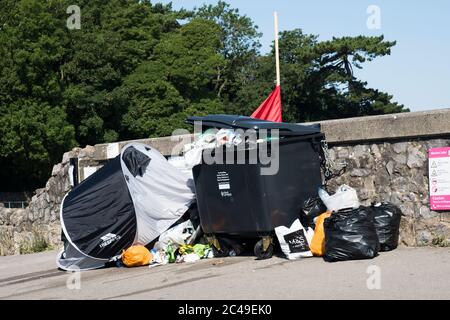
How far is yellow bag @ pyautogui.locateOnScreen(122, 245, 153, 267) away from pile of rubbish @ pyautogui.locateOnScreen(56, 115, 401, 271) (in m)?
0.01

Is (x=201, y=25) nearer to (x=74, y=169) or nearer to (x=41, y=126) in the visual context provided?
(x=41, y=126)

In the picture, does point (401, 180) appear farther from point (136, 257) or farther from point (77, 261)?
point (77, 261)

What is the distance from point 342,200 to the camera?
8422 millimetres

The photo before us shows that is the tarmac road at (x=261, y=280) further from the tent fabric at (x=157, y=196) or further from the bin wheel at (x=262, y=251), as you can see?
the tent fabric at (x=157, y=196)

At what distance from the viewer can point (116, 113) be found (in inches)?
1705

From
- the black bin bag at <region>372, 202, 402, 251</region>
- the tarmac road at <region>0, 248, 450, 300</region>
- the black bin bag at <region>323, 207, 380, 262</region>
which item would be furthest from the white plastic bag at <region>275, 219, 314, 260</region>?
the black bin bag at <region>372, 202, 402, 251</region>

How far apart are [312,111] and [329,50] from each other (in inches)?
200

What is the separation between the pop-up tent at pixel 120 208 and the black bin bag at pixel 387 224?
9.43 feet

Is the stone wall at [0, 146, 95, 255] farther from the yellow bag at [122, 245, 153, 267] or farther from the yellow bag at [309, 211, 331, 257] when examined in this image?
the yellow bag at [309, 211, 331, 257]

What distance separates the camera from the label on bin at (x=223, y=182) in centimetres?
892

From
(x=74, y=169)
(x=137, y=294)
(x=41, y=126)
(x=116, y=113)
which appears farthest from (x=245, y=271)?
(x=116, y=113)

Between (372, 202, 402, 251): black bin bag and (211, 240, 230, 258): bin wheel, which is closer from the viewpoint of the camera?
(372, 202, 402, 251): black bin bag

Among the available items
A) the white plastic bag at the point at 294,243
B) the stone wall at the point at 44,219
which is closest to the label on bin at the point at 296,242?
the white plastic bag at the point at 294,243

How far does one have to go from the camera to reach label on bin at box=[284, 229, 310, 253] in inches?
332
